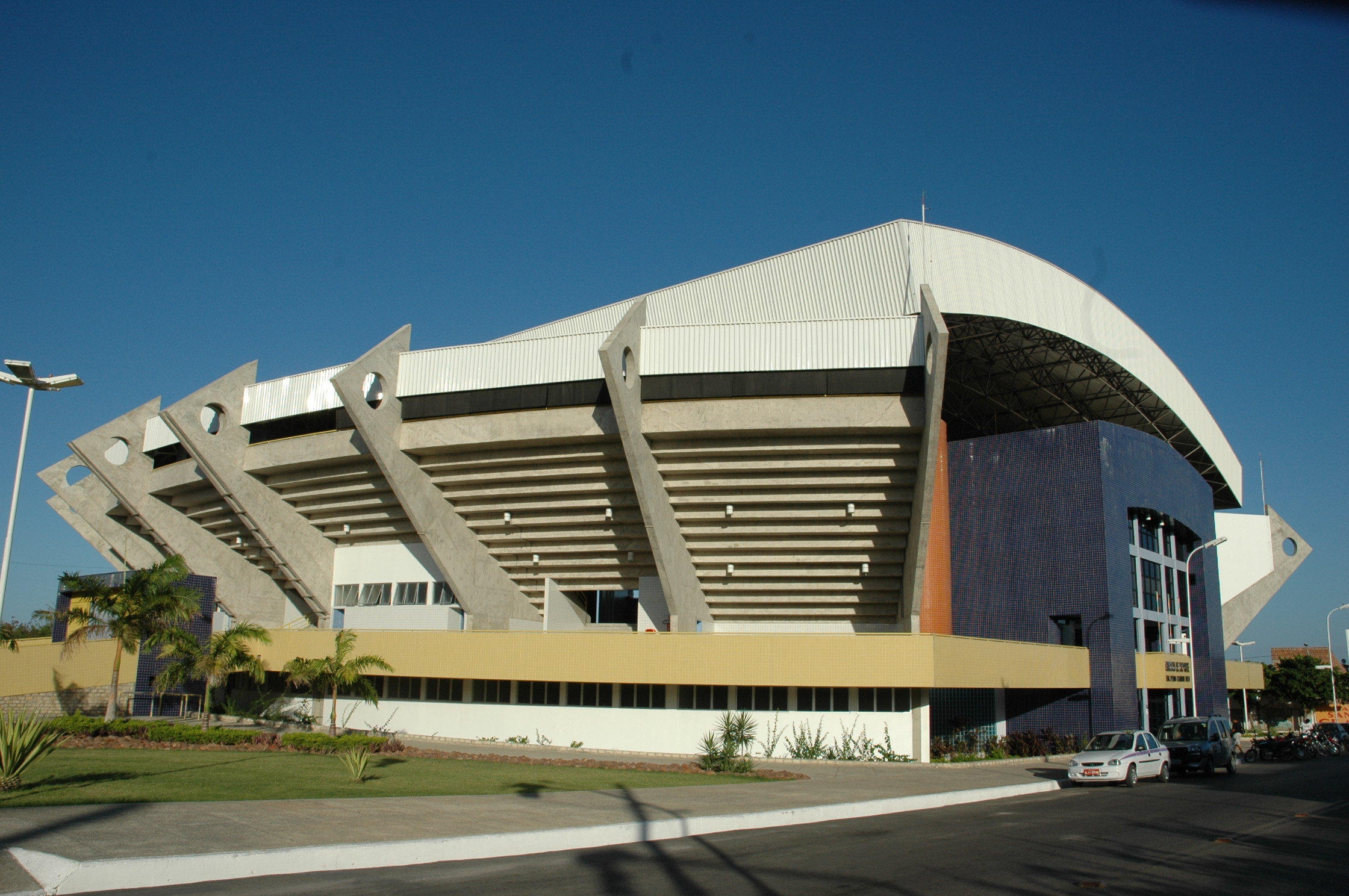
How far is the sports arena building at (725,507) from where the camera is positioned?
30.0m

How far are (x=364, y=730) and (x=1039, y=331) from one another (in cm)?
3001

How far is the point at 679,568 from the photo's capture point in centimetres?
3353

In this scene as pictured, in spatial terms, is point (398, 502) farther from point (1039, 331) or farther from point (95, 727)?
point (1039, 331)

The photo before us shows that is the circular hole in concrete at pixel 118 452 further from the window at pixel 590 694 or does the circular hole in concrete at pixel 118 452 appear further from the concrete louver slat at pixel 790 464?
the concrete louver slat at pixel 790 464

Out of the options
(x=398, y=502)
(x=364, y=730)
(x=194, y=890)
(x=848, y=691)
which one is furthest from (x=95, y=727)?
(x=848, y=691)

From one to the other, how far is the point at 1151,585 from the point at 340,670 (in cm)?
3649

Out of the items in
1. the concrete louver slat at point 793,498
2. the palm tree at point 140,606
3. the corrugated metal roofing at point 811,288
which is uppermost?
the corrugated metal roofing at point 811,288

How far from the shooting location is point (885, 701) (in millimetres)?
28953

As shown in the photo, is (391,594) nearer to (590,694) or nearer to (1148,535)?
(590,694)

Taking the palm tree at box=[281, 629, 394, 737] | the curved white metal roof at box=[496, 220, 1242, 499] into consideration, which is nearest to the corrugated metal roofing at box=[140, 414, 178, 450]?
the palm tree at box=[281, 629, 394, 737]

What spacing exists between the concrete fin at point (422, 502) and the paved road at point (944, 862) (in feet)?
72.1

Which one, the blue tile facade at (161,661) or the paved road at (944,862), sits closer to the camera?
the paved road at (944,862)

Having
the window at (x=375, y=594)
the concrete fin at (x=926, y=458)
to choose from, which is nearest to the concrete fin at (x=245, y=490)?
the window at (x=375, y=594)

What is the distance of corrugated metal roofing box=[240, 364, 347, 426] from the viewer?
36.5 meters
